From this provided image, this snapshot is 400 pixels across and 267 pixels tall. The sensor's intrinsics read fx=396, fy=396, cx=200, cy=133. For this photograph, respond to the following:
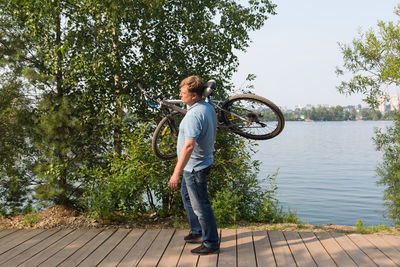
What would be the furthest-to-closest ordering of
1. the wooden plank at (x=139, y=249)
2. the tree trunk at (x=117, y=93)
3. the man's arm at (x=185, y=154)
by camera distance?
the tree trunk at (x=117, y=93), the wooden plank at (x=139, y=249), the man's arm at (x=185, y=154)

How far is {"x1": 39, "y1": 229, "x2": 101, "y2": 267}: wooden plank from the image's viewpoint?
3.70 m

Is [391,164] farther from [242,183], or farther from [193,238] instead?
[193,238]

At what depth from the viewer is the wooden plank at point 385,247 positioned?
376 centimetres

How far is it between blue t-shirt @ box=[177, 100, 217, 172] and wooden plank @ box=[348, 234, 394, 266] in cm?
180

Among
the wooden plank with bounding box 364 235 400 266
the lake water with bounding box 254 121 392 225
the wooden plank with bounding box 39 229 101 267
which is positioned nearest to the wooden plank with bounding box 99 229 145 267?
the wooden plank with bounding box 39 229 101 267

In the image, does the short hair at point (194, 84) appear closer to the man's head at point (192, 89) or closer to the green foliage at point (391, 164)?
the man's head at point (192, 89)

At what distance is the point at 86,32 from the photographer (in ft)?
18.3

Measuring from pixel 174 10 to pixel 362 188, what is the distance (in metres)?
18.7

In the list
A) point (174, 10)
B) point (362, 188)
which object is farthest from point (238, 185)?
point (362, 188)

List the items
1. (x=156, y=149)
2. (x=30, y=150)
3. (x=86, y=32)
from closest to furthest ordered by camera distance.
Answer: (x=156, y=149) → (x=86, y=32) → (x=30, y=150)

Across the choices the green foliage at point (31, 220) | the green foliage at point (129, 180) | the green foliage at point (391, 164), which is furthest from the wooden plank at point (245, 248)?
the green foliage at point (391, 164)

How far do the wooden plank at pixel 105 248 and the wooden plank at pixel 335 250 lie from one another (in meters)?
2.19

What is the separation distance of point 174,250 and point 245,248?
0.72 meters

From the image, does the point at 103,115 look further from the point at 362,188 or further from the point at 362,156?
the point at 362,156
